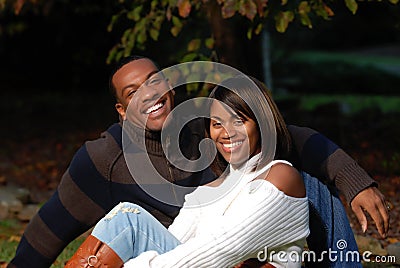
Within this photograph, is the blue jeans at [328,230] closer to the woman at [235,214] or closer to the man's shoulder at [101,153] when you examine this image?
the woman at [235,214]

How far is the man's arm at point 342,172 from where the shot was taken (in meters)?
3.34

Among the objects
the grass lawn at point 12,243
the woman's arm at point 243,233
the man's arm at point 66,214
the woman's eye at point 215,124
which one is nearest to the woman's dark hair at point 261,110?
the woman's eye at point 215,124

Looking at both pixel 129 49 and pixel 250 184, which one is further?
pixel 129 49

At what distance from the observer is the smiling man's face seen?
384 centimetres

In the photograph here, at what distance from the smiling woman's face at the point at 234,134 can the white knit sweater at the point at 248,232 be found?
53mm

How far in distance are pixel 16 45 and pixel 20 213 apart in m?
8.63

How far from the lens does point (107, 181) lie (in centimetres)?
405

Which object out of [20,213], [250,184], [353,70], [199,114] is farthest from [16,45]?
[250,184]

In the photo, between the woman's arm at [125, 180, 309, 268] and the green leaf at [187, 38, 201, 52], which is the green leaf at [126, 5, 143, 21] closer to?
the green leaf at [187, 38, 201, 52]

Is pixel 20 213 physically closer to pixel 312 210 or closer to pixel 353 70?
pixel 312 210

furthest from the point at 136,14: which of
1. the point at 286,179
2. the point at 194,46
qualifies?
the point at 286,179

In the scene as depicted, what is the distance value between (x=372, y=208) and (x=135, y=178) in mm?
1185

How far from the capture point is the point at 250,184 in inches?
127

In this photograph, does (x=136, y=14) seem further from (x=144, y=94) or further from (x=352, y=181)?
(x=352, y=181)
